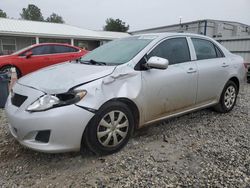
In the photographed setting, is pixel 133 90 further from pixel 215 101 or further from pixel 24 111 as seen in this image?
pixel 215 101

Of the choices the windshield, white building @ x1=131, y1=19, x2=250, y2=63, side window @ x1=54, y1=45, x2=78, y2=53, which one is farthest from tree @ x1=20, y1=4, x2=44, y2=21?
the windshield

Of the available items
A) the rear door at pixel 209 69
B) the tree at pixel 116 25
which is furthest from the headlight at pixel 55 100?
the tree at pixel 116 25

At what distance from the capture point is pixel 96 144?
2.68 metres

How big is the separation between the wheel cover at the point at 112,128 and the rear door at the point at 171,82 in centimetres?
40

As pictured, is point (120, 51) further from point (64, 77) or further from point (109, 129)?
point (109, 129)

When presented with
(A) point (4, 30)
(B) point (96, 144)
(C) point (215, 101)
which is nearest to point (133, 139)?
(B) point (96, 144)

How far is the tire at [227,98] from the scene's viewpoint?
4.34 m

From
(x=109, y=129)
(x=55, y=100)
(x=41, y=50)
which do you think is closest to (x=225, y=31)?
(x=41, y=50)

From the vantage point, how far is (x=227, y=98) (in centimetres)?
445

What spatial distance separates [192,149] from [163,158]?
0.50 meters

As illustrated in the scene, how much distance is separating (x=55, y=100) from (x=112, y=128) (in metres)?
0.78

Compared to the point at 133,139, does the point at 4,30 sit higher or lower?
higher

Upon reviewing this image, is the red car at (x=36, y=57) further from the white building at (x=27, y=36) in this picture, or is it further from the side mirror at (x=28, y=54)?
the white building at (x=27, y=36)

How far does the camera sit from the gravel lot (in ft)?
7.81
